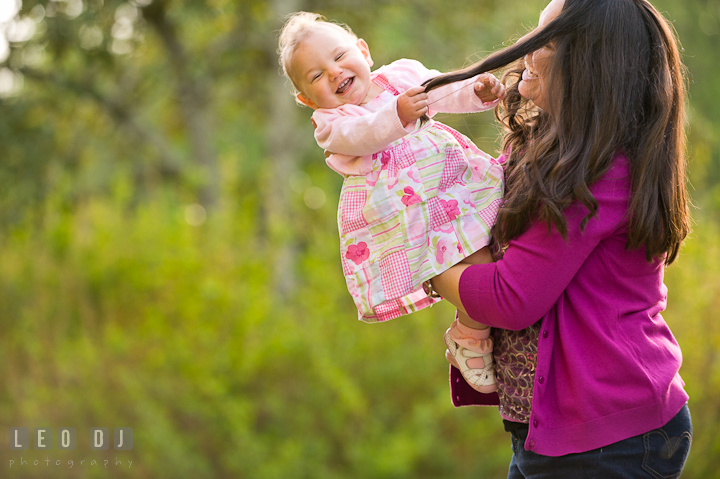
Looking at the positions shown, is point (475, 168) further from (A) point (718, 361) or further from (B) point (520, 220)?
(A) point (718, 361)

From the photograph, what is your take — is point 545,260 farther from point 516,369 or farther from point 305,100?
point 305,100

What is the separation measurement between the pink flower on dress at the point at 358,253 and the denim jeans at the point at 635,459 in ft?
1.64

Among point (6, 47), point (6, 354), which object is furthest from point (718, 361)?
point (6, 47)

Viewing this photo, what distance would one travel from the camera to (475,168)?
1.29 m

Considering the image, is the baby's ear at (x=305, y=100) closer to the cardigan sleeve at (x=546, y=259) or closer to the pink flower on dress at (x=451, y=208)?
the pink flower on dress at (x=451, y=208)

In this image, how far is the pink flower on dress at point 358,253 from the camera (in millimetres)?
1306

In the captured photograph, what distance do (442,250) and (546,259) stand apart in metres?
0.21

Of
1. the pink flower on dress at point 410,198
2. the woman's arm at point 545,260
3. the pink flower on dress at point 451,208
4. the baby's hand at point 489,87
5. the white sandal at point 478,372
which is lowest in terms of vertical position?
the white sandal at point 478,372

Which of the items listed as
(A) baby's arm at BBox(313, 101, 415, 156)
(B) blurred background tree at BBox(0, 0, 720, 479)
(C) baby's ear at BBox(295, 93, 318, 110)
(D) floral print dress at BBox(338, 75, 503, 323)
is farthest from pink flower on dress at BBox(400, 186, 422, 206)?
(B) blurred background tree at BBox(0, 0, 720, 479)

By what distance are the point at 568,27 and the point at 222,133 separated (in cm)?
929

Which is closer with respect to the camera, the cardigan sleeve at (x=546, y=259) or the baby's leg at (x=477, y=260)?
Result: the cardigan sleeve at (x=546, y=259)

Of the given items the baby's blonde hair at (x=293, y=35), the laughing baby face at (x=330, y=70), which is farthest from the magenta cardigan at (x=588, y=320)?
the baby's blonde hair at (x=293, y=35)

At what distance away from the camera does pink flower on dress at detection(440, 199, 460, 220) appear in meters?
1.24

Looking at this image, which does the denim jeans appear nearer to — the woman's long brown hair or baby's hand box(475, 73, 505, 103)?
the woman's long brown hair
